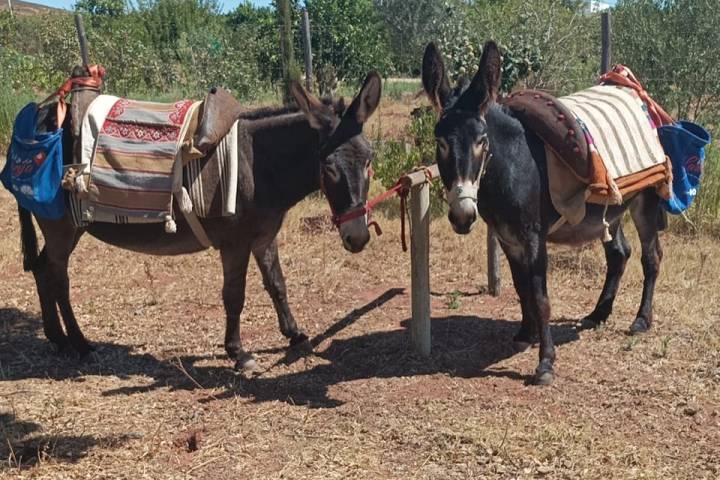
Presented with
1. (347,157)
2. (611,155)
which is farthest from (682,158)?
(347,157)

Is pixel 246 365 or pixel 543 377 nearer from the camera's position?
pixel 543 377

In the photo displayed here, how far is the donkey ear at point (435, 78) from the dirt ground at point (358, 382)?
1.61 metres

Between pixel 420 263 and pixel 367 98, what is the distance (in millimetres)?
1171

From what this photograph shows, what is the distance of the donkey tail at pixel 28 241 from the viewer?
14.0ft

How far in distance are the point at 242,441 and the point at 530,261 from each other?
5.97ft

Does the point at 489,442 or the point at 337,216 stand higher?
the point at 337,216

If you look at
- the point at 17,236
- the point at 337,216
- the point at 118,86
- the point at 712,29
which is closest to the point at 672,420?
the point at 337,216

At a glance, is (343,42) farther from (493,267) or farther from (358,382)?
(358,382)

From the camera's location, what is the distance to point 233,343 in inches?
162

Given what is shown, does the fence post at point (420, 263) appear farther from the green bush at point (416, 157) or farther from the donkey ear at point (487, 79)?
the green bush at point (416, 157)

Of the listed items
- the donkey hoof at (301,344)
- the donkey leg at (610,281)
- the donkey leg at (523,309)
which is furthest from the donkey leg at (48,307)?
the donkey leg at (610,281)

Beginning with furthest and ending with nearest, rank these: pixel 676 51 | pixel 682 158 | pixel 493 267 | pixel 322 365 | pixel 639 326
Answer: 1. pixel 676 51
2. pixel 493 267
3. pixel 639 326
4. pixel 682 158
5. pixel 322 365

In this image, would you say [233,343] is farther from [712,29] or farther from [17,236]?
[712,29]

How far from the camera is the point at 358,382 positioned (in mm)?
3971
